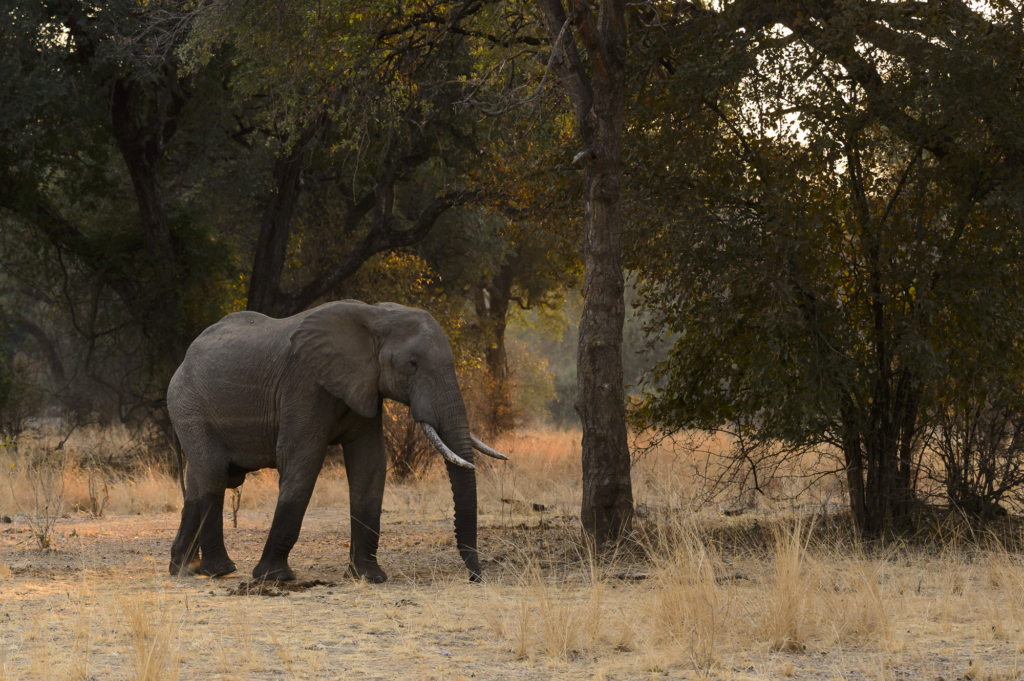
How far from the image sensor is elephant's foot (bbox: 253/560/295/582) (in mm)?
8484

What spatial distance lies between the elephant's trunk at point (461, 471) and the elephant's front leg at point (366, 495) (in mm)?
781

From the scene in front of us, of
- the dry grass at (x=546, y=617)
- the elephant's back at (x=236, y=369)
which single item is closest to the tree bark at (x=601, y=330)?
the dry grass at (x=546, y=617)

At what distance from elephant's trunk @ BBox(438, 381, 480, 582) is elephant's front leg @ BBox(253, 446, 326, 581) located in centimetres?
104

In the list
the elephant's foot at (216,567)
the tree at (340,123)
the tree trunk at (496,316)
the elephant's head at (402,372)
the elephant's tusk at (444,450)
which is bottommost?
the elephant's foot at (216,567)

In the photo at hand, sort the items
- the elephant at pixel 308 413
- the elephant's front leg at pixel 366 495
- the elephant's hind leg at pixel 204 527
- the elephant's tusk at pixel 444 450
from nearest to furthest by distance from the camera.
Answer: the elephant's tusk at pixel 444 450 → the elephant at pixel 308 413 → the elephant's front leg at pixel 366 495 → the elephant's hind leg at pixel 204 527

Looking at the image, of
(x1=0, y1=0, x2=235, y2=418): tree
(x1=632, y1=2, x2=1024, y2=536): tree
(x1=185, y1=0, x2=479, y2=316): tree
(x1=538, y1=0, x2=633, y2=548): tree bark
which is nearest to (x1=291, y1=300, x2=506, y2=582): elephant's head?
(x1=538, y1=0, x2=633, y2=548): tree bark

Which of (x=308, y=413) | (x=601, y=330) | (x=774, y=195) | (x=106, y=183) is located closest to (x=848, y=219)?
(x=774, y=195)

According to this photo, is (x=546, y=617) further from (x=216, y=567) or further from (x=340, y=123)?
(x=340, y=123)

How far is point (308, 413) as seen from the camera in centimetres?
858

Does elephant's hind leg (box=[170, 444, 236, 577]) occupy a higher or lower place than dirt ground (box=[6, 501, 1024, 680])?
higher

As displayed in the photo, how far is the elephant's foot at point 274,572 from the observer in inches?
334

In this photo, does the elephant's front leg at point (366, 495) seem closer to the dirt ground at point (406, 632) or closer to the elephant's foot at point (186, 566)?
the dirt ground at point (406, 632)

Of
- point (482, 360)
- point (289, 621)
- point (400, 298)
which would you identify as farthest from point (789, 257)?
point (482, 360)

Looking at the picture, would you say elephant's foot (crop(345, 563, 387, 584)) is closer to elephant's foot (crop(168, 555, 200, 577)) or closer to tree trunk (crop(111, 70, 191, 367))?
elephant's foot (crop(168, 555, 200, 577))
